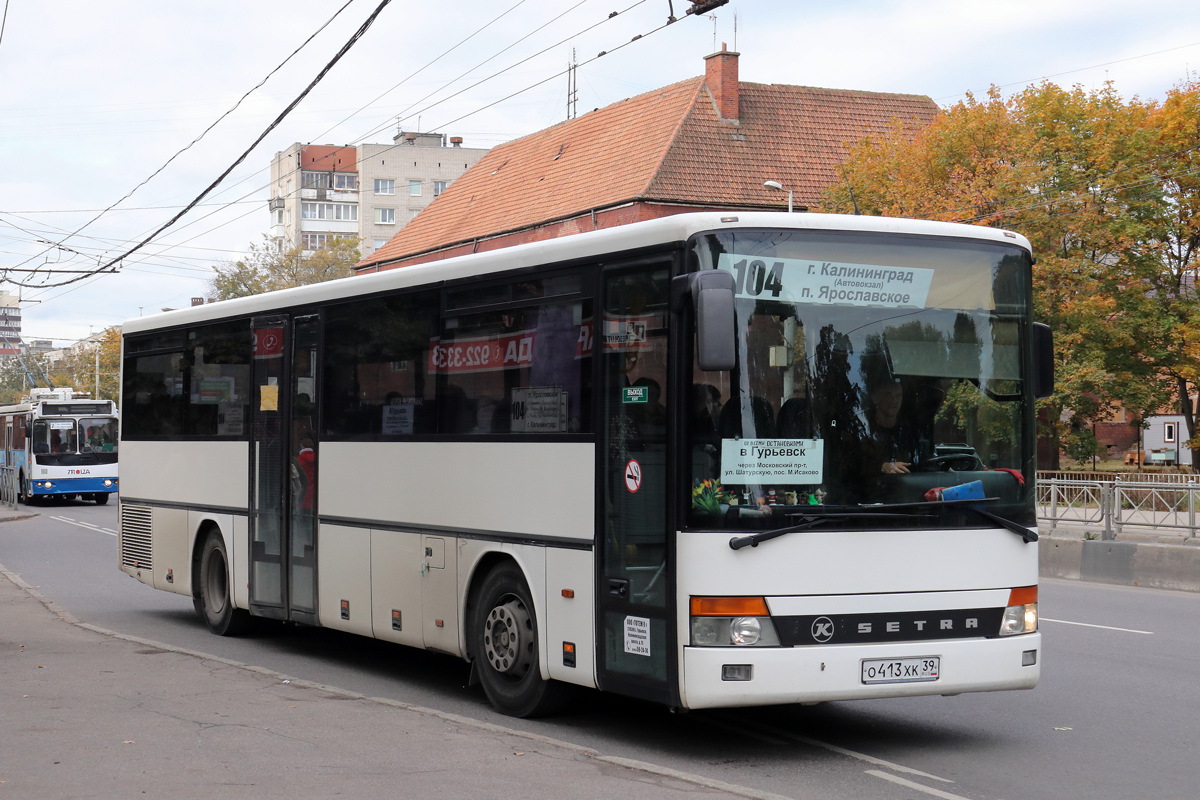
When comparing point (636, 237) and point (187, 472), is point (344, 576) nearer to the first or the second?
point (187, 472)

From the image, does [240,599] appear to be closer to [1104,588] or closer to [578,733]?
[578,733]

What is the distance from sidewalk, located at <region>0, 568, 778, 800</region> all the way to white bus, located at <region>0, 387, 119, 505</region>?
3472 centimetres

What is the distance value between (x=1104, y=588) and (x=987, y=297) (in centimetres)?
1194

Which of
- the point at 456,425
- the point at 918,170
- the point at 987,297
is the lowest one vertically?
the point at 456,425

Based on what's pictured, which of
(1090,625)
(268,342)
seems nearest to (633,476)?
(268,342)

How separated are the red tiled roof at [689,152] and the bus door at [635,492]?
36.3m

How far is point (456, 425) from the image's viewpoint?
975cm

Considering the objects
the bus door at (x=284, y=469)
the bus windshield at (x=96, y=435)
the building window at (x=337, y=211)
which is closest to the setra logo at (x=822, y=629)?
the bus door at (x=284, y=469)

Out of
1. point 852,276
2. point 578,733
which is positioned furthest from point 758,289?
point 578,733

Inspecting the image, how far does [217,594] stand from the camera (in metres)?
13.5

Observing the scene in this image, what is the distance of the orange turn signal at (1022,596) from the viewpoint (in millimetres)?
8070

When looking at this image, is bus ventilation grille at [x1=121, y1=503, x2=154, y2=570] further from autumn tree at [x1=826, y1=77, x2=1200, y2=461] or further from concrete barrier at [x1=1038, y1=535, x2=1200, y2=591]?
autumn tree at [x1=826, y1=77, x2=1200, y2=461]

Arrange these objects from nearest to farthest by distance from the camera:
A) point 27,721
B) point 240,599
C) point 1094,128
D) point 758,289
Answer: point 758,289 < point 27,721 < point 240,599 < point 1094,128

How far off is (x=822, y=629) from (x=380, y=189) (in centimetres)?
11615
